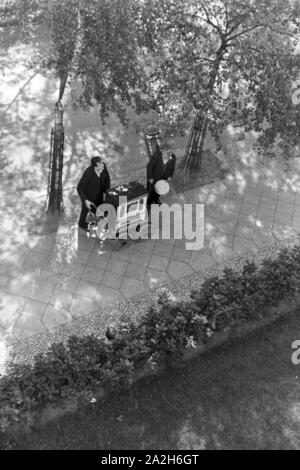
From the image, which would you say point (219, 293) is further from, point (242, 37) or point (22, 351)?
point (242, 37)

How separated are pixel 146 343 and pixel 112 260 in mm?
2048

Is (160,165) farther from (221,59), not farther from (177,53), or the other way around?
(221,59)

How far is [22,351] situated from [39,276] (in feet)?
4.40

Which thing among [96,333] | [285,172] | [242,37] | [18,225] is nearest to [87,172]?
[18,225]

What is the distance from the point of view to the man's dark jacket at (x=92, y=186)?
7.57 meters

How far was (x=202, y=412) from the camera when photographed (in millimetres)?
6328

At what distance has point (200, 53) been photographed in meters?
7.86

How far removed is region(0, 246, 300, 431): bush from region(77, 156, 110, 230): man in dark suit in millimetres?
2046

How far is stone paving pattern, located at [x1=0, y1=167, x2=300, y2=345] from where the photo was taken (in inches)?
287

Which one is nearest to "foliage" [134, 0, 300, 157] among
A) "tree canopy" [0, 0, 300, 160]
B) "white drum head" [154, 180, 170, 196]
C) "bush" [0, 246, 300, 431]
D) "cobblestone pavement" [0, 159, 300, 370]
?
"tree canopy" [0, 0, 300, 160]

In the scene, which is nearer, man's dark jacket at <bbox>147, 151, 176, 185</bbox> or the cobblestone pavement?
the cobblestone pavement

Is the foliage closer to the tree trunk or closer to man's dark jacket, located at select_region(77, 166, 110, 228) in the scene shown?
the tree trunk

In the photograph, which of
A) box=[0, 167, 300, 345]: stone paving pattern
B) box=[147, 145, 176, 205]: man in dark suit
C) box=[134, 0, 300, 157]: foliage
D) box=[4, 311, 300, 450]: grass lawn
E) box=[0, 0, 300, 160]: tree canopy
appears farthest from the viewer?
box=[147, 145, 176, 205]: man in dark suit

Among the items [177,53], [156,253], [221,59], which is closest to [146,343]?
[156,253]
